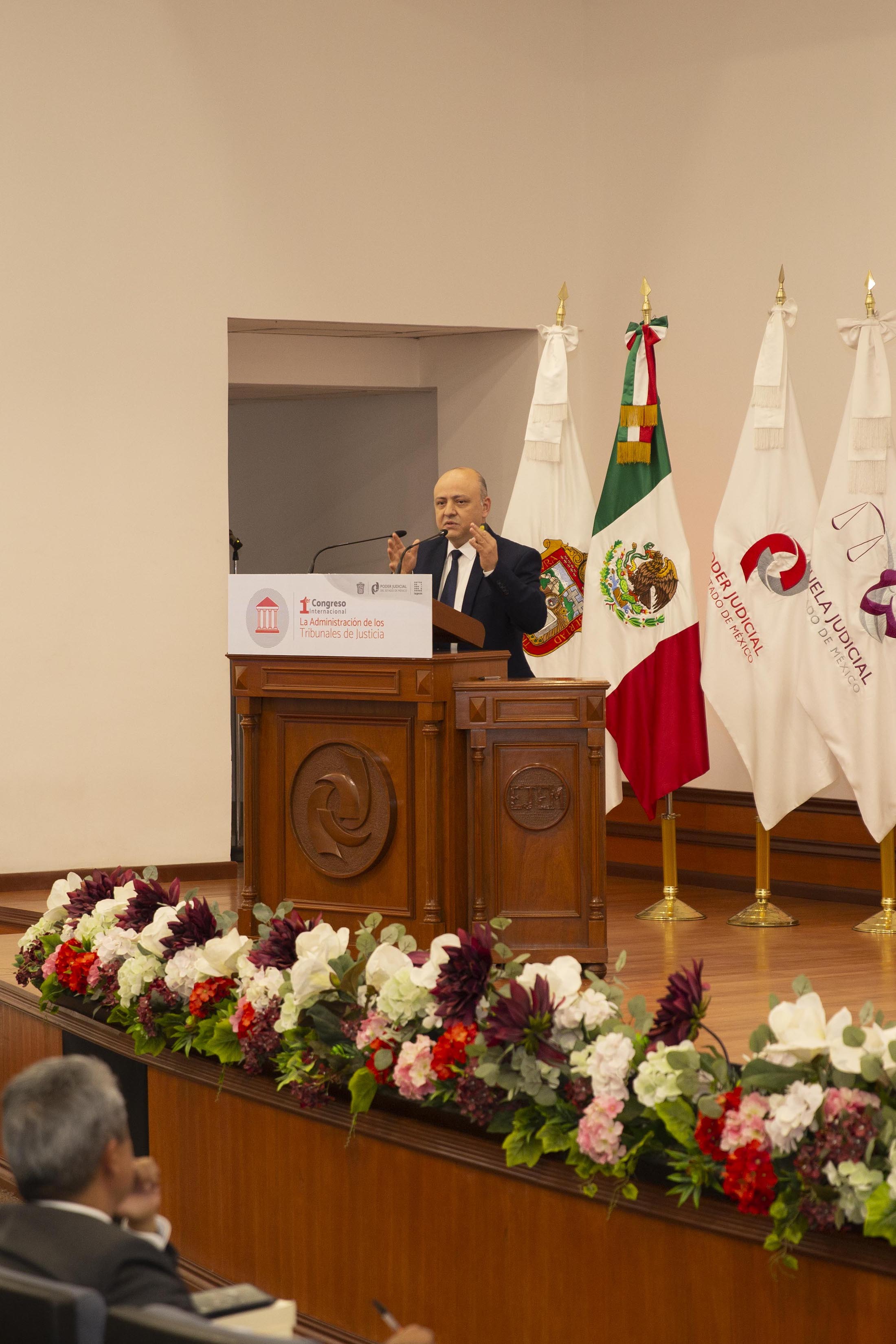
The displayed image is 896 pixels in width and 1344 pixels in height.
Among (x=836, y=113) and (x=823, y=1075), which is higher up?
(x=836, y=113)

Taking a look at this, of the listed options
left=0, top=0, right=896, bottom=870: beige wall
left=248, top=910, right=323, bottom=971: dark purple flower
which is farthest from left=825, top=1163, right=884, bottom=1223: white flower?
left=0, top=0, right=896, bottom=870: beige wall

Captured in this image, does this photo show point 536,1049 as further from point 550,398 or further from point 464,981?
point 550,398

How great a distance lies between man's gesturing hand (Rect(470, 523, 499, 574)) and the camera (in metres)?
4.97

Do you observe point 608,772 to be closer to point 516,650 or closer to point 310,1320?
point 516,650

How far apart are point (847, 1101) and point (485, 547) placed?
8.26 feet

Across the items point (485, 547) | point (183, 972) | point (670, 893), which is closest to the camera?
point (183, 972)

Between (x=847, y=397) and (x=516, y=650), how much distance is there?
2.07 metres

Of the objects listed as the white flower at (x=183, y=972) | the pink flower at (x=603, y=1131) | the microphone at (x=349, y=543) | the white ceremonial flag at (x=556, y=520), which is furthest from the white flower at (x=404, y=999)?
the microphone at (x=349, y=543)

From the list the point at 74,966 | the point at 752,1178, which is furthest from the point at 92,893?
the point at 752,1178

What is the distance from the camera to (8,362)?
24.4 feet

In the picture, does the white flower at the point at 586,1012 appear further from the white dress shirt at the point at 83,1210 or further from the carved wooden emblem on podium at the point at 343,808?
the carved wooden emblem on podium at the point at 343,808

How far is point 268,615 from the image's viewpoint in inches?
196

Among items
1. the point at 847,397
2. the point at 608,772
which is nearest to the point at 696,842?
Answer: the point at 608,772

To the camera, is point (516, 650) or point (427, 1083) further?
point (516, 650)
